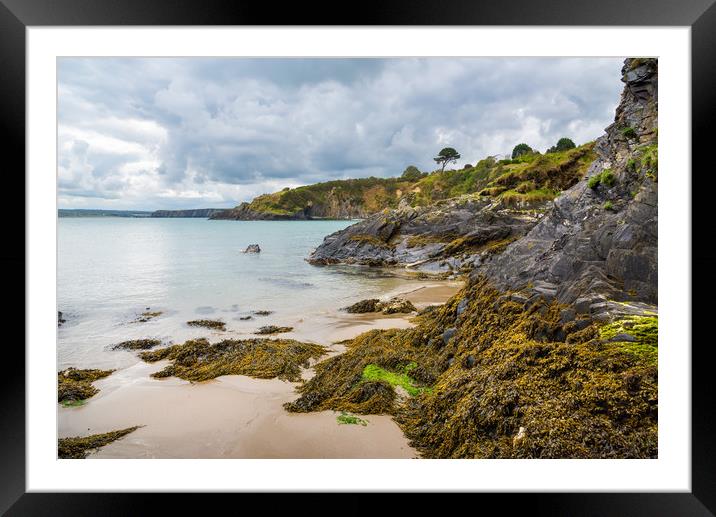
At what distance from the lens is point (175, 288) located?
11633 millimetres

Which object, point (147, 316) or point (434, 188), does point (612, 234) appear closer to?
point (147, 316)

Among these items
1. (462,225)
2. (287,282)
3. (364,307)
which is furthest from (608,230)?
(462,225)

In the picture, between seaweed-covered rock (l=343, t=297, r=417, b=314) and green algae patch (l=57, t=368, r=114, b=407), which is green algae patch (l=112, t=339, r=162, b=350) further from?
seaweed-covered rock (l=343, t=297, r=417, b=314)

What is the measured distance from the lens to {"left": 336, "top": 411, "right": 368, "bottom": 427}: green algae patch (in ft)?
9.05

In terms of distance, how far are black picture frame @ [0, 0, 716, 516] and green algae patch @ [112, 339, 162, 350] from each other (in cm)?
416

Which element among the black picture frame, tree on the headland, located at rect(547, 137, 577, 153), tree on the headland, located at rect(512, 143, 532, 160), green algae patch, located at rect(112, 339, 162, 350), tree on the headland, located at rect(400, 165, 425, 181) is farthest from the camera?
tree on the headland, located at rect(512, 143, 532, 160)

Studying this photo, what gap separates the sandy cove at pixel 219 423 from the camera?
2.57m

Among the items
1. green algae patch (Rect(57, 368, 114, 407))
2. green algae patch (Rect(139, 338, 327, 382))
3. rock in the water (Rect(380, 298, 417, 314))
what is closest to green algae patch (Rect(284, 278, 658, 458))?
green algae patch (Rect(139, 338, 327, 382))

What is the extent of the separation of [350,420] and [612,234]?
96.5 inches

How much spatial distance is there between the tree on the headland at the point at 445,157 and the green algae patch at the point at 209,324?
27.3 m
